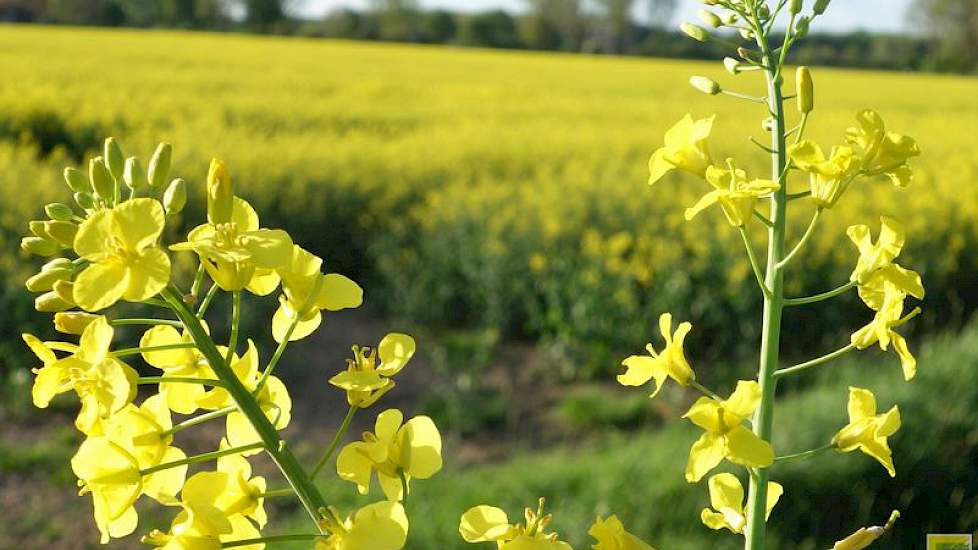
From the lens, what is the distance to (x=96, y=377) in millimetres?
516

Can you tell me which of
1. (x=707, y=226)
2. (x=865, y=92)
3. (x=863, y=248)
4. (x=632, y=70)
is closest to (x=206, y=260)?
(x=863, y=248)

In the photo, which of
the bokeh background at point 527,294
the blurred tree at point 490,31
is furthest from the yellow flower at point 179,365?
the blurred tree at point 490,31

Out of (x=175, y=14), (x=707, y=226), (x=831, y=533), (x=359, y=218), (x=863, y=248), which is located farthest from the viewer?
(x=175, y=14)

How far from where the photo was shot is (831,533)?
3279mm

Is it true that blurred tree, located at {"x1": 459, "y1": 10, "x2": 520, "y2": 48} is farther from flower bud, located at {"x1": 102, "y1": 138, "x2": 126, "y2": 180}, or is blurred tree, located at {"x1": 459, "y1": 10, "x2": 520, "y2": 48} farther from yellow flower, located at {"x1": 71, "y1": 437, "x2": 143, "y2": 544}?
yellow flower, located at {"x1": 71, "y1": 437, "x2": 143, "y2": 544}

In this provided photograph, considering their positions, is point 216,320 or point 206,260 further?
point 216,320

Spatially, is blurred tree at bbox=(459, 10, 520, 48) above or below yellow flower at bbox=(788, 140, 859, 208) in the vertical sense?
below

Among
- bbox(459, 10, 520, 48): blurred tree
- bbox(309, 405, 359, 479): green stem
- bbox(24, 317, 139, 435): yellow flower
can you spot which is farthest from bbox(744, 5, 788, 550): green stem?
bbox(459, 10, 520, 48): blurred tree

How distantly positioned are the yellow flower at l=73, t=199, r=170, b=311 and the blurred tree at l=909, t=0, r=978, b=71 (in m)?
47.8

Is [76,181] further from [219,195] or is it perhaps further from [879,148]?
[879,148]

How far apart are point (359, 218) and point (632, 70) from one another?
16249 mm

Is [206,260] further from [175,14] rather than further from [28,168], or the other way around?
[175,14]

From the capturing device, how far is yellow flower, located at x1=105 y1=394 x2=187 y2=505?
556 mm

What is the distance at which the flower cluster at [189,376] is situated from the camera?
0.53m
